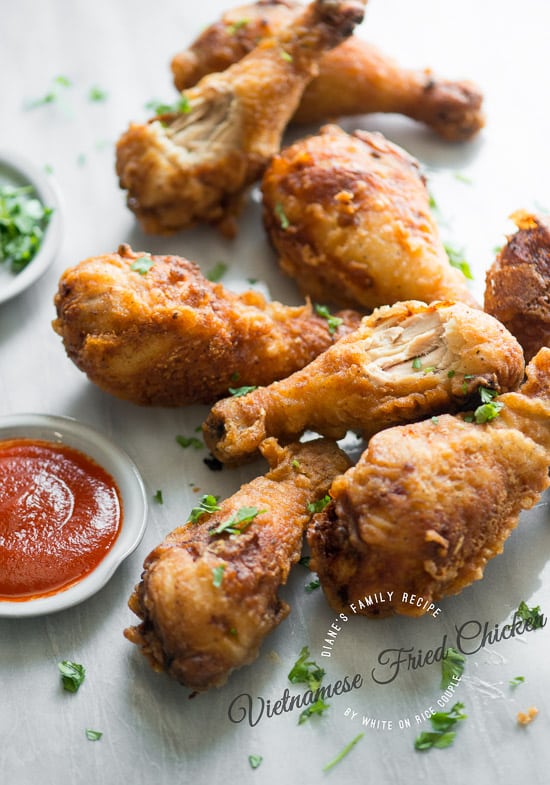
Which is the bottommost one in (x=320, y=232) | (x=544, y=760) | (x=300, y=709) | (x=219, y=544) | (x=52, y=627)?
(x=52, y=627)

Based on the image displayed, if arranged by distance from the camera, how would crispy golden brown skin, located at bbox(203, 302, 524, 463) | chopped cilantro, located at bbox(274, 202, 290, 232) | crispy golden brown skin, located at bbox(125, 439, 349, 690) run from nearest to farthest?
crispy golden brown skin, located at bbox(125, 439, 349, 690)
crispy golden brown skin, located at bbox(203, 302, 524, 463)
chopped cilantro, located at bbox(274, 202, 290, 232)

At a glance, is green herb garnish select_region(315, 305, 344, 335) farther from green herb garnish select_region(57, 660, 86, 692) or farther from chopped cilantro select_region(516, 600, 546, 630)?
green herb garnish select_region(57, 660, 86, 692)

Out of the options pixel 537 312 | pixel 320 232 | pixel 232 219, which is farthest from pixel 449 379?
pixel 232 219

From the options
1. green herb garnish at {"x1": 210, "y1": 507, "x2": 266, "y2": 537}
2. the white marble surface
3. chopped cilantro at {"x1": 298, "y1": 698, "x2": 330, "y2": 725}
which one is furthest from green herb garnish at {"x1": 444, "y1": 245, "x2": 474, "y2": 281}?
chopped cilantro at {"x1": 298, "y1": 698, "x2": 330, "y2": 725}

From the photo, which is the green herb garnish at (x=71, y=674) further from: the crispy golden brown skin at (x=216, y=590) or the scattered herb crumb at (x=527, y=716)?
the scattered herb crumb at (x=527, y=716)

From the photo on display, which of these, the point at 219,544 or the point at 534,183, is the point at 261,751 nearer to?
the point at 219,544

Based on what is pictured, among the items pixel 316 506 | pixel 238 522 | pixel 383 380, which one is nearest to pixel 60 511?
pixel 238 522

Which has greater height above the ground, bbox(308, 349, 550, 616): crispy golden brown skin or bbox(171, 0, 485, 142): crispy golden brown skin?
bbox(171, 0, 485, 142): crispy golden brown skin
